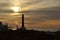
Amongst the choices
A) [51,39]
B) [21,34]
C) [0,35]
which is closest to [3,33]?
[0,35]

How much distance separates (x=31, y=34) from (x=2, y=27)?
10.9 meters

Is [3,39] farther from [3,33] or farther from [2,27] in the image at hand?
[2,27]

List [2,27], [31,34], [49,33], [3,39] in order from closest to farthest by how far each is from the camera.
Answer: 1. [3,39]
2. [31,34]
3. [49,33]
4. [2,27]

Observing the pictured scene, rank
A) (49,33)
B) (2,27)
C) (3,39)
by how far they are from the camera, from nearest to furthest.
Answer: (3,39) < (49,33) < (2,27)

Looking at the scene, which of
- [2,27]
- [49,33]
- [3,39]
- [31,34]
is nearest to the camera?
[3,39]

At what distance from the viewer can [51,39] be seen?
3534 cm

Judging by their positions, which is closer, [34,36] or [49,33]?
[34,36]

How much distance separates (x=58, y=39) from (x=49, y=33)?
5767 millimetres

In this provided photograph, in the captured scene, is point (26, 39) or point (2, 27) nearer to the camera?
point (26, 39)

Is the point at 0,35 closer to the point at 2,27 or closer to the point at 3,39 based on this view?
the point at 3,39

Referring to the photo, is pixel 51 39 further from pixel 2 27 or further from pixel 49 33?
pixel 2 27

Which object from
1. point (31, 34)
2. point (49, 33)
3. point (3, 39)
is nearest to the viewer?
point (3, 39)

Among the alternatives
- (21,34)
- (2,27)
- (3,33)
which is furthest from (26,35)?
(2,27)

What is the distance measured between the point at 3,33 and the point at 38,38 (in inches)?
290
